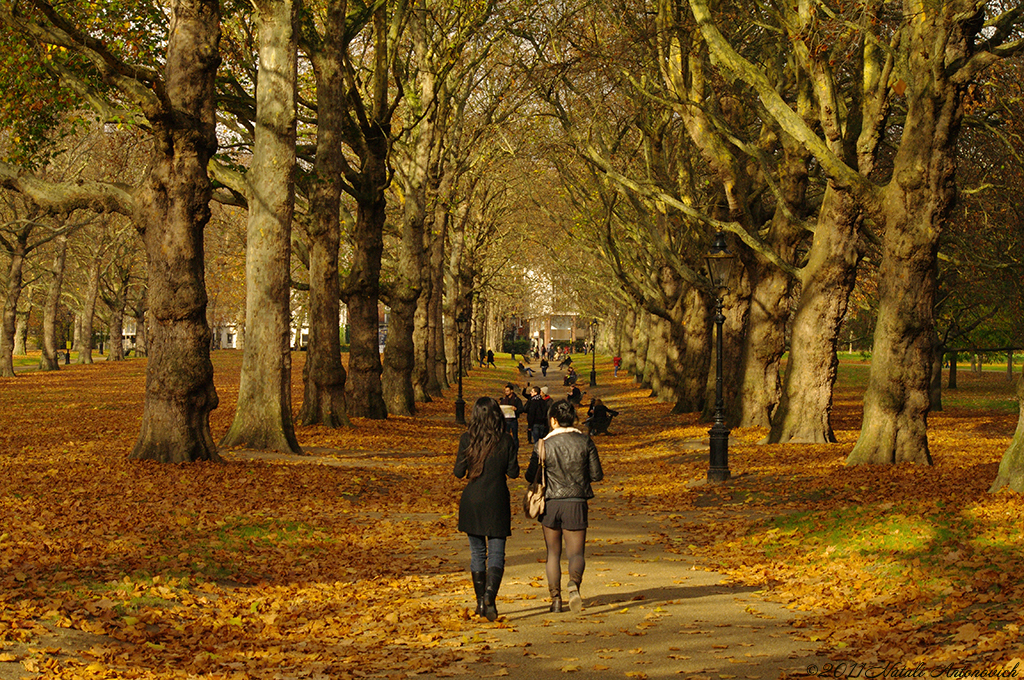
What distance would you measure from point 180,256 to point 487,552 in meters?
8.83

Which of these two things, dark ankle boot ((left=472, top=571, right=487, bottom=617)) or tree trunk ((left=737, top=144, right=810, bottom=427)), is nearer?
dark ankle boot ((left=472, top=571, right=487, bottom=617))

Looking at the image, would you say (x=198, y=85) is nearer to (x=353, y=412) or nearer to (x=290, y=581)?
(x=290, y=581)

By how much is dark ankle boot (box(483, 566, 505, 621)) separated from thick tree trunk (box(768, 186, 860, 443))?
42.5ft

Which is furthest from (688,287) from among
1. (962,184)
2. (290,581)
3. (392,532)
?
(290,581)

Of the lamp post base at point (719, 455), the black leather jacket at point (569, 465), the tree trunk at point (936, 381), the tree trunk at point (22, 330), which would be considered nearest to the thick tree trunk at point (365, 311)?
the lamp post base at point (719, 455)

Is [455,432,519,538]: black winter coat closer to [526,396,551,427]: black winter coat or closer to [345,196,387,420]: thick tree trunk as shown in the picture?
[526,396,551,427]: black winter coat

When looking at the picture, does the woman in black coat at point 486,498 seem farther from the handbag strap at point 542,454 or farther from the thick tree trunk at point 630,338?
the thick tree trunk at point 630,338

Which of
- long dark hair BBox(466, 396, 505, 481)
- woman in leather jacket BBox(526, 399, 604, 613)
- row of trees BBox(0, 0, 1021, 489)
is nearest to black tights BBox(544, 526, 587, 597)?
woman in leather jacket BBox(526, 399, 604, 613)

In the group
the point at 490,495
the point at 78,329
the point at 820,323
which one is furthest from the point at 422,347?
the point at 78,329

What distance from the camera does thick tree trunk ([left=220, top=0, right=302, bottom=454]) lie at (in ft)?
59.2

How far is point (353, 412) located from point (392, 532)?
45.9ft

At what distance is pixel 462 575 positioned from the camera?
34.3 feet

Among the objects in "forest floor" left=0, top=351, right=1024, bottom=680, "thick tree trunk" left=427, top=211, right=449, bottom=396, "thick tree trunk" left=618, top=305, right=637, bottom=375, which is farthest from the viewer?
"thick tree trunk" left=618, top=305, right=637, bottom=375

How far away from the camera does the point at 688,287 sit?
1371 inches
